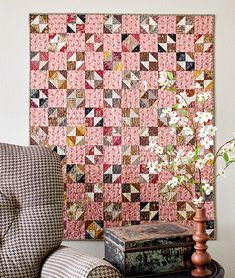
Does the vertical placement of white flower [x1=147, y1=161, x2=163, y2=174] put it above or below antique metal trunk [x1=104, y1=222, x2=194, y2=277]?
above

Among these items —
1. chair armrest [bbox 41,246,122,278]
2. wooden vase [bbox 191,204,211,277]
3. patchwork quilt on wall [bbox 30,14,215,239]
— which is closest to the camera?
chair armrest [bbox 41,246,122,278]

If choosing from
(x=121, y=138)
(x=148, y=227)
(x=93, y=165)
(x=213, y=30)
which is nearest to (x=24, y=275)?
(x=148, y=227)

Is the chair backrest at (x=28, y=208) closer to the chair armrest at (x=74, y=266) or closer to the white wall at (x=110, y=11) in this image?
the chair armrest at (x=74, y=266)

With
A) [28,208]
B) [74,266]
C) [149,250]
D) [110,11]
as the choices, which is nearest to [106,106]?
[110,11]

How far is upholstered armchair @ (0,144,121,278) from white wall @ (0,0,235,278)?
0.40 m

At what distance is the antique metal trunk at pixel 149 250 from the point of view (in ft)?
5.99

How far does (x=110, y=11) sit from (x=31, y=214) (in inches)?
46.4

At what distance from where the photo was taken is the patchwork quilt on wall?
2.38 m

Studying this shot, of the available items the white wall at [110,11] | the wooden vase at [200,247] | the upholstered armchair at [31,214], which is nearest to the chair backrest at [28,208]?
the upholstered armchair at [31,214]

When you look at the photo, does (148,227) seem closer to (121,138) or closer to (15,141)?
(121,138)

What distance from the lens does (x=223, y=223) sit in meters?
2.43

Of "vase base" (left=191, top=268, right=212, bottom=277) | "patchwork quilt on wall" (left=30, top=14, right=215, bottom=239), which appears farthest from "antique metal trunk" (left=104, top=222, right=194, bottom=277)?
"patchwork quilt on wall" (left=30, top=14, right=215, bottom=239)

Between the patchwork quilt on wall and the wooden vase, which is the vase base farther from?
the patchwork quilt on wall

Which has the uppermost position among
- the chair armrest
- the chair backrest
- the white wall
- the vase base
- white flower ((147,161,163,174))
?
the white wall
